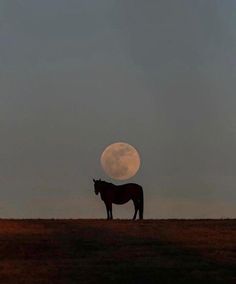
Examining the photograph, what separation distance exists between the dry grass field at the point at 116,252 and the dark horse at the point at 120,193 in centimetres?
709

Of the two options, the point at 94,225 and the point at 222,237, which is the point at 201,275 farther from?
the point at 94,225

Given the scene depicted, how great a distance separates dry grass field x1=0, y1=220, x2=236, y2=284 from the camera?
61.5 ft

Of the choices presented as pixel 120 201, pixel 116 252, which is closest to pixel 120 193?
pixel 120 201

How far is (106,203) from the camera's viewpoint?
40.1 meters

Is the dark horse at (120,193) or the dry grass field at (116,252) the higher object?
the dark horse at (120,193)

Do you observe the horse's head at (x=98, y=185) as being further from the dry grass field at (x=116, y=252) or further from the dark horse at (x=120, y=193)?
the dry grass field at (x=116, y=252)

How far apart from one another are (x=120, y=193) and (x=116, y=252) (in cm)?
1743

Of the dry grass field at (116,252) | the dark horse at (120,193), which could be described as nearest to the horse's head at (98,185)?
the dark horse at (120,193)

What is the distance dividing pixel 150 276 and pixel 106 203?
839 inches

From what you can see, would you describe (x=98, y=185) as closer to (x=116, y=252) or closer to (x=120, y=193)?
(x=120, y=193)

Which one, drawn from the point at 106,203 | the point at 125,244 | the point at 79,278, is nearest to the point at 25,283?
the point at 79,278

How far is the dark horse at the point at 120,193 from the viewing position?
132 ft

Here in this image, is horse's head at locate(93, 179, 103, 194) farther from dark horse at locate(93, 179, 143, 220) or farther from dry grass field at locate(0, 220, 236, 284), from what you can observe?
dry grass field at locate(0, 220, 236, 284)

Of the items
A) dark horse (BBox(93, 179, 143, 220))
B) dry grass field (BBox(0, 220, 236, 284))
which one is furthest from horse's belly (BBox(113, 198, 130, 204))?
dry grass field (BBox(0, 220, 236, 284))
